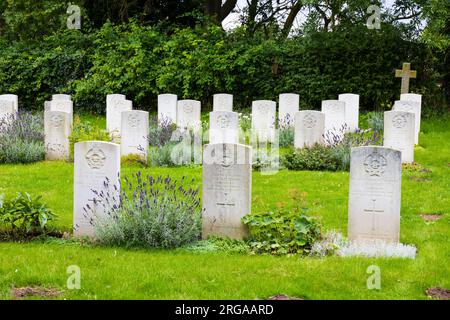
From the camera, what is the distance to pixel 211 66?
23016 mm

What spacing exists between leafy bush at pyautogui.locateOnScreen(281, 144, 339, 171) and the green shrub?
4976 mm

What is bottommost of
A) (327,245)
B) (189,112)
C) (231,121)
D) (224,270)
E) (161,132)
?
(224,270)

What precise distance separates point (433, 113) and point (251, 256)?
→ 50.9ft

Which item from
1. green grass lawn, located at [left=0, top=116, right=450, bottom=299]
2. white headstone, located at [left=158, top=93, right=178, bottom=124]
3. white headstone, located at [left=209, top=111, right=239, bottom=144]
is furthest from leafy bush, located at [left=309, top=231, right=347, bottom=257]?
white headstone, located at [left=158, top=93, right=178, bottom=124]

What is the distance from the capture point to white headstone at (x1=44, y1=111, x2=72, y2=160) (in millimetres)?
14023

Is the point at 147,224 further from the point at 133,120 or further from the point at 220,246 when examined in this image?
the point at 133,120

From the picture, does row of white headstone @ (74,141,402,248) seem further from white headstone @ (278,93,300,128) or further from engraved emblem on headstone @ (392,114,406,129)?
white headstone @ (278,93,300,128)

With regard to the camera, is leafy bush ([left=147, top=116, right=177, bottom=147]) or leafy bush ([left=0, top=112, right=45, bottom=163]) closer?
leafy bush ([left=0, top=112, right=45, bottom=163])

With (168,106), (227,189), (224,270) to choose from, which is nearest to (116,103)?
(168,106)

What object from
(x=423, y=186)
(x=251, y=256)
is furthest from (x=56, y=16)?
(x=251, y=256)

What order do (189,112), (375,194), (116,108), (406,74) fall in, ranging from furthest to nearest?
(406,74) → (116,108) → (189,112) → (375,194)

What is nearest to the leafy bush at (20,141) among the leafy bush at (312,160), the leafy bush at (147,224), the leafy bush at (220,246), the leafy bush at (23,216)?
the leafy bush at (312,160)

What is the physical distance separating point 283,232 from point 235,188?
0.84 metres

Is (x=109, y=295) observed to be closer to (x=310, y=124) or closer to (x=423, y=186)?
(x=423, y=186)
